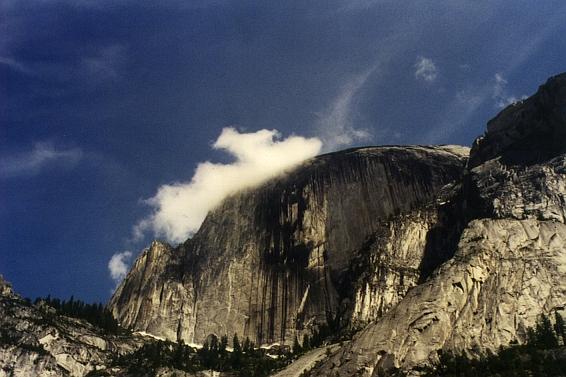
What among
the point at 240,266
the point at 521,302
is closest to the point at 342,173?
the point at 240,266

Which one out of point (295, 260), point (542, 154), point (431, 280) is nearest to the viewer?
point (431, 280)

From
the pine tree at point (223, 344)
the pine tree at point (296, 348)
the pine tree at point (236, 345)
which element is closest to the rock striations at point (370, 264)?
the pine tree at point (236, 345)

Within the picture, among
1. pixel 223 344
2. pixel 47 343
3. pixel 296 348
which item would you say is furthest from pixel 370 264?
pixel 47 343

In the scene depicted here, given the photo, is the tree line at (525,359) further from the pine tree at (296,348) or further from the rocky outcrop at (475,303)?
the pine tree at (296,348)

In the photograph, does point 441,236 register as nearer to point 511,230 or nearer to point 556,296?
point 511,230

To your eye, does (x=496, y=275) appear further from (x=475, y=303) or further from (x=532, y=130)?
(x=532, y=130)
